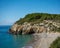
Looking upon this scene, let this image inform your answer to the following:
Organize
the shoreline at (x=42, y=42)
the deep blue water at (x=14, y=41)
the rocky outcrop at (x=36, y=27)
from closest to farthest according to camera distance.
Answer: the shoreline at (x=42, y=42)
the deep blue water at (x=14, y=41)
the rocky outcrop at (x=36, y=27)

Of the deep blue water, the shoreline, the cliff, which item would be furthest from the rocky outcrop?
the shoreline

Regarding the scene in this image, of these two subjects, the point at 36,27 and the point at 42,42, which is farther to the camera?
the point at 36,27

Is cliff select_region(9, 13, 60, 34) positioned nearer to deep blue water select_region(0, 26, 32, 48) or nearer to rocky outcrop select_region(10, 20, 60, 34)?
rocky outcrop select_region(10, 20, 60, 34)

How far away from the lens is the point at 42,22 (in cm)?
7150

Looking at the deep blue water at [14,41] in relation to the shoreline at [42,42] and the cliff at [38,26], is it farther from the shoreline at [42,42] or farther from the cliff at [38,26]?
the cliff at [38,26]

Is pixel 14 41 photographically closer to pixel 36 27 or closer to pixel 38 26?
pixel 36 27

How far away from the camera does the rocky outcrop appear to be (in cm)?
6603

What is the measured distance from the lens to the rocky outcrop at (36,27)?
66031mm

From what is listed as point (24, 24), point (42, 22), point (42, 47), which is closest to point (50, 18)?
point (42, 22)

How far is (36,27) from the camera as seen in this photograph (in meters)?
69.7

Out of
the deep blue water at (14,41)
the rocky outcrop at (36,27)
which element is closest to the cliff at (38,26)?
the rocky outcrop at (36,27)

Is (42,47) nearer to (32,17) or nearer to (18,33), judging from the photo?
(18,33)

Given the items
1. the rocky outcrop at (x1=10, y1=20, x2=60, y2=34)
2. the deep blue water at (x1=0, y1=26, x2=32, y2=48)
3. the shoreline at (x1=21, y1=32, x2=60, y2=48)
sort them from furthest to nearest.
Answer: the rocky outcrop at (x1=10, y1=20, x2=60, y2=34), the deep blue water at (x1=0, y1=26, x2=32, y2=48), the shoreline at (x1=21, y1=32, x2=60, y2=48)

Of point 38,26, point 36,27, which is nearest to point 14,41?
point 36,27
